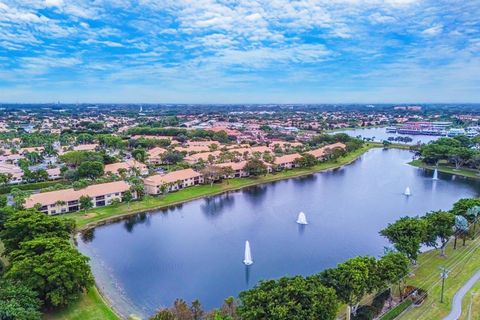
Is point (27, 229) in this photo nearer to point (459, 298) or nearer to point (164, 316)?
point (164, 316)

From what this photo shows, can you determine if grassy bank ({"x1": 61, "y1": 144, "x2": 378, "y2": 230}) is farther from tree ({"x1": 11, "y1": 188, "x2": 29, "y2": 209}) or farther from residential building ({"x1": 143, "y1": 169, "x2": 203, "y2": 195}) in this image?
tree ({"x1": 11, "y1": 188, "x2": 29, "y2": 209})

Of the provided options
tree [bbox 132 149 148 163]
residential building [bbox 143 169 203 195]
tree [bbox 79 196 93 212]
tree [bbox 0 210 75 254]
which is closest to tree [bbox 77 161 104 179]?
residential building [bbox 143 169 203 195]

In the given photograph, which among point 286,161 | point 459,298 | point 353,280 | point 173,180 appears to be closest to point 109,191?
point 173,180

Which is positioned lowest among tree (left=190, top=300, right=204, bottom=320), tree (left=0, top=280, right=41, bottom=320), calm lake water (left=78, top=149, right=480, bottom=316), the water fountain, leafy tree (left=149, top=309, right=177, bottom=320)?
calm lake water (left=78, top=149, right=480, bottom=316)

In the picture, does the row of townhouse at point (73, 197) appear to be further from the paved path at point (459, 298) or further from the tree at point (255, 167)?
the paved path at point (459, 298)

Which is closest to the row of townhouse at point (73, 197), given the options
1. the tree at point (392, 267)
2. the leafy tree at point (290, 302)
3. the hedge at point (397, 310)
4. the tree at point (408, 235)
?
the leafy tree at point (290, 302)

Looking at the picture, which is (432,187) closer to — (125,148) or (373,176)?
(373,176)
